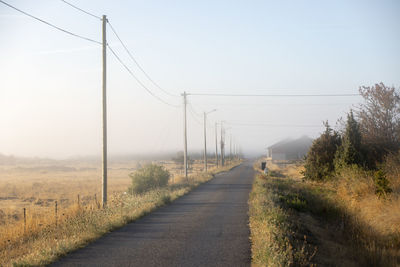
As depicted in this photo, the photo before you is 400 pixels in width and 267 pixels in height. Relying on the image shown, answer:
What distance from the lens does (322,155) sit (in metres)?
28.5

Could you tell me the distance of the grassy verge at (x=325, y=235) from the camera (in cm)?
837

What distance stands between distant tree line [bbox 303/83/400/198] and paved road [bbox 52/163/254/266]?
8604 mm

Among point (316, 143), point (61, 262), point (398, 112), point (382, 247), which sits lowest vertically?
point (382, 247)

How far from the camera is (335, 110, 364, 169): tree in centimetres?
2359

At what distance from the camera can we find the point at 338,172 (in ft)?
80.3

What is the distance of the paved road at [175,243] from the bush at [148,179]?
12.0 metres

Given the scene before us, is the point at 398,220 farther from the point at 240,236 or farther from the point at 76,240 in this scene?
the point at 76,240

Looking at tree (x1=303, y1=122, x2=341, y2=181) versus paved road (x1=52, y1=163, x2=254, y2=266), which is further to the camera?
tree (x1=303, y1=122, x2=341, y2=181)

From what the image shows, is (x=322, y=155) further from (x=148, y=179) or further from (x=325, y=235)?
(x=325, y=235)

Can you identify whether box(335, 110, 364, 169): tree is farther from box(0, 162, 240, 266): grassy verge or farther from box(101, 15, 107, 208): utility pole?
box(101, 15, 107, 208): utility pole

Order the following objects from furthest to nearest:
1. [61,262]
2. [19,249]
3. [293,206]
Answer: [293,206], [19,249], [61,262]

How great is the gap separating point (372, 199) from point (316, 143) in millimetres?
13044

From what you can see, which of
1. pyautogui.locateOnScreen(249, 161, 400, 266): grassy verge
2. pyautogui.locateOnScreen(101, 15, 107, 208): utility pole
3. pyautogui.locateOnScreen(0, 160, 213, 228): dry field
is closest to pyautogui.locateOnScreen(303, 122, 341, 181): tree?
pyautogui.locateOnScreen(249, 161, 400, 266): grassy verge

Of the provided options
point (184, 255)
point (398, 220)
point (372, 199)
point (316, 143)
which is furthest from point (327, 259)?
point (316, 143)
